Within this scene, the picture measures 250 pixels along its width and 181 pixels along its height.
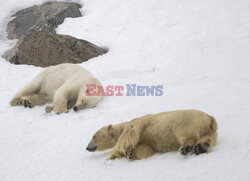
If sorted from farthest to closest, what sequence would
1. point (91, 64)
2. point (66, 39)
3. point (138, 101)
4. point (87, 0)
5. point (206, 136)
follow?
point (87, 0) → point (66, 39) → point (91, 64) → point (138, 101) → point (206, 136)

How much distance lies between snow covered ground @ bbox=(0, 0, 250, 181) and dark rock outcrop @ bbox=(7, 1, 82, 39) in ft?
1.30

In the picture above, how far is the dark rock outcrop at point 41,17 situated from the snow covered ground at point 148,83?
40 centimetres

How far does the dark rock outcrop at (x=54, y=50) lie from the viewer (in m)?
10.5

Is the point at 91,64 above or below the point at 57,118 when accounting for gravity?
above

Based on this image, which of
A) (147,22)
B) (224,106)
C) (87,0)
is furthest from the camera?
(87,0)

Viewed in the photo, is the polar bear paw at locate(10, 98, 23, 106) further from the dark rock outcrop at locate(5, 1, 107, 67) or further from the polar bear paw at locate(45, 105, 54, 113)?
the dark rock outcrop at locate(5, 1, 107, 67)

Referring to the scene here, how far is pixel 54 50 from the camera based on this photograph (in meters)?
10.7

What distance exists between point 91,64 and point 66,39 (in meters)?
1.41

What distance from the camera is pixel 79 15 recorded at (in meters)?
14.0

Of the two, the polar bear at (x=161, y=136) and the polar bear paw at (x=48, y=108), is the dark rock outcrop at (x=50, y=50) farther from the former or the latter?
the polar bear at (x=161, y=136)

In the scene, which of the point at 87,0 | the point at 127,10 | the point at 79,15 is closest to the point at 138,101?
the point at 127,10

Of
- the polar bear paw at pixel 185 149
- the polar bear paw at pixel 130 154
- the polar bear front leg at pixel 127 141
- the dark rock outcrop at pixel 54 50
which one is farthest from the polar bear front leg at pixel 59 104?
the polar bear paw at pixel 185 149

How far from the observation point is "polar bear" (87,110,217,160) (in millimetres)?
3598

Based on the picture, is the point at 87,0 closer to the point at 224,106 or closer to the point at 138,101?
the point at 138,101
